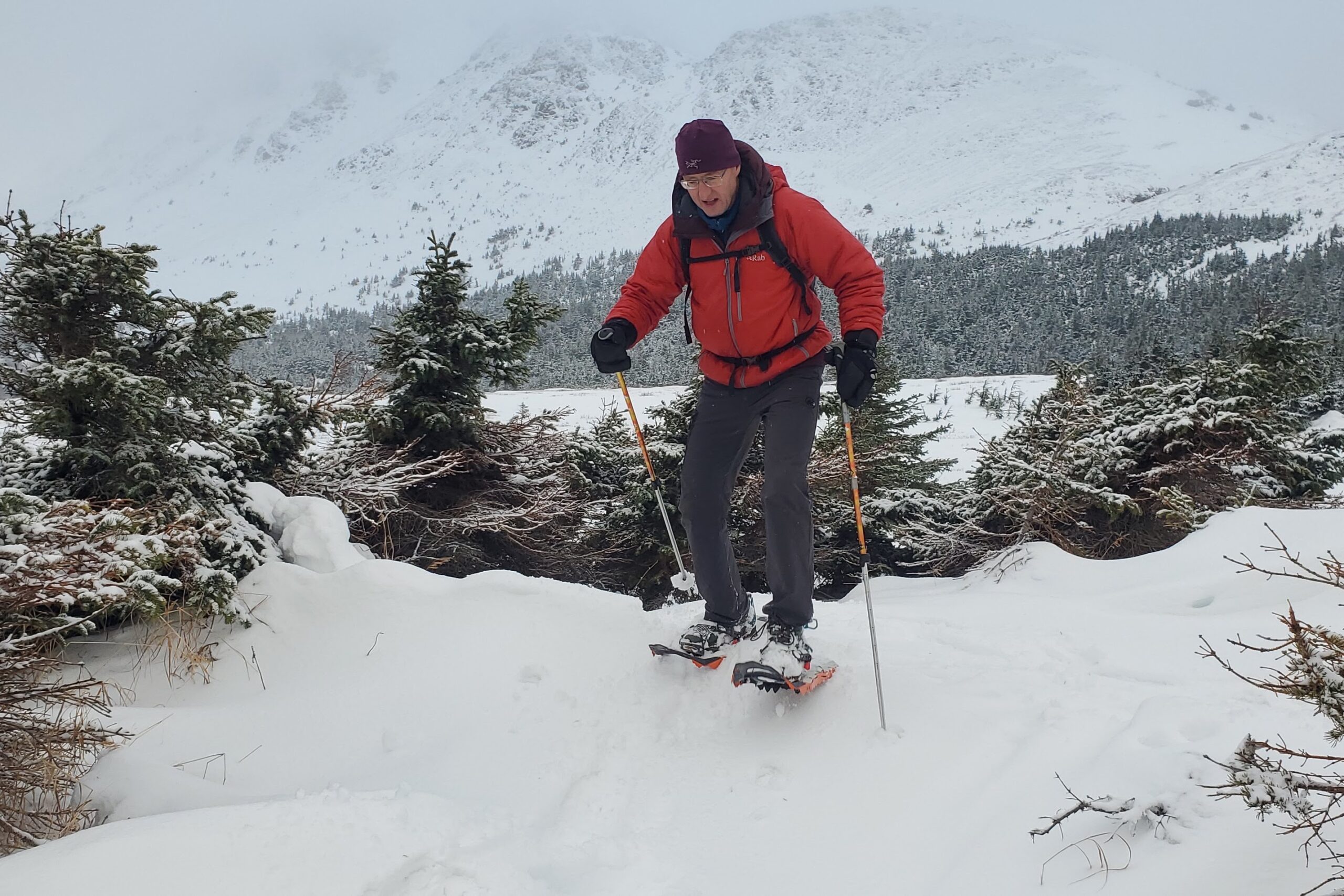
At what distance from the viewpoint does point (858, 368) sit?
3287 mm

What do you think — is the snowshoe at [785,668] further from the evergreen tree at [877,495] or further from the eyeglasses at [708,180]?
the evergreen tree at [877,495]

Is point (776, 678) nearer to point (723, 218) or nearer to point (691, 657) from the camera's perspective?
point (691, 657)

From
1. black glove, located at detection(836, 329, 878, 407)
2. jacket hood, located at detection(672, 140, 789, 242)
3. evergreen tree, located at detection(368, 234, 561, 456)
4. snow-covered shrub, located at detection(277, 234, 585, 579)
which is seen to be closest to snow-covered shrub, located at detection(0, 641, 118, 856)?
jacket hood, located at detection(672, 140, 789, 242)

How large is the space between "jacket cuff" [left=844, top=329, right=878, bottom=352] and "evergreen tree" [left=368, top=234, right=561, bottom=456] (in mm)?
6056

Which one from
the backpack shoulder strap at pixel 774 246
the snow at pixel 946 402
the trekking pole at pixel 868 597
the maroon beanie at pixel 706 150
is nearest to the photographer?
the trekking pole at pixel 868 597

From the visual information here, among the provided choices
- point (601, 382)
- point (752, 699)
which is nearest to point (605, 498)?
point (752, 699)

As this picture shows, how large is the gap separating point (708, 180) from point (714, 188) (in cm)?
5

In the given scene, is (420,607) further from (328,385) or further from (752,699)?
(328,385)

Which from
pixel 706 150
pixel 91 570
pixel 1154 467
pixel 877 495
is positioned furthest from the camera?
pixel 877 495

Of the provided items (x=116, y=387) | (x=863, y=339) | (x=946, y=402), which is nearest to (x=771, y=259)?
(x=863, y=339)

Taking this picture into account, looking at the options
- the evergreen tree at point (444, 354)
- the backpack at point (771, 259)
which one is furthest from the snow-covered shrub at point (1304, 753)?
the evergreen tree at point (444, 354)

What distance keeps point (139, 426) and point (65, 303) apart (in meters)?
0.90

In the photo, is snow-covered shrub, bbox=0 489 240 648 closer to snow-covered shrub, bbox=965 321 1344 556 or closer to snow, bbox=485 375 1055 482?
snow-covered shrub, bbox=965 321 1344 556

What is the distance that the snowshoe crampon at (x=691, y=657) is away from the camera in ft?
12.0
